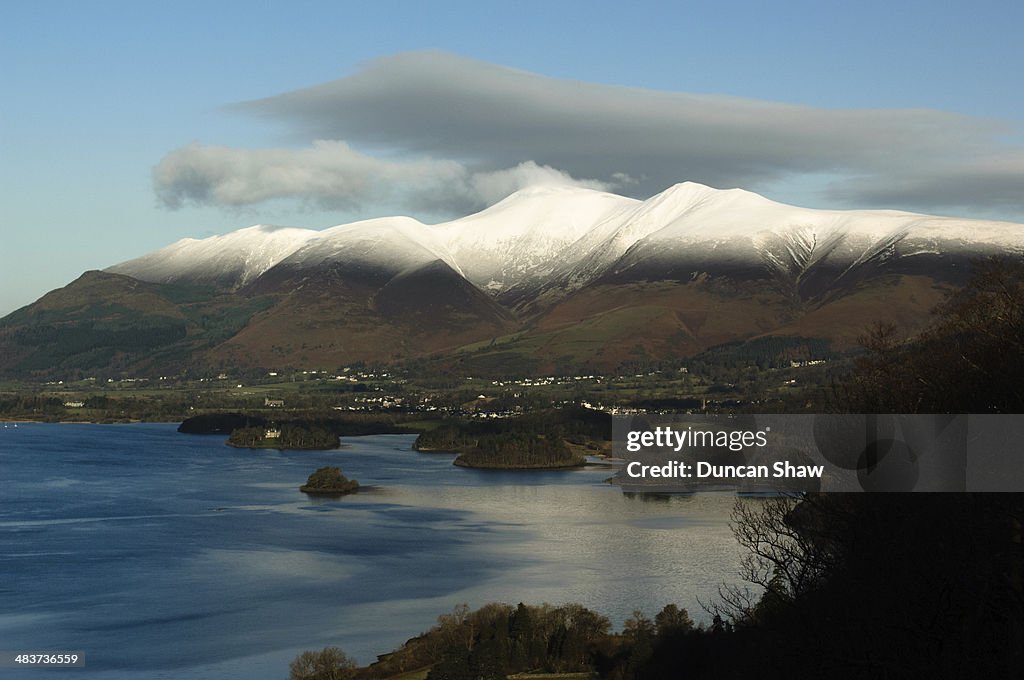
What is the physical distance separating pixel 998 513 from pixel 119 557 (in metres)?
48.3

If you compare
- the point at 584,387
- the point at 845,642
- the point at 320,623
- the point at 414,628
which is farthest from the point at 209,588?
the point at 584,387

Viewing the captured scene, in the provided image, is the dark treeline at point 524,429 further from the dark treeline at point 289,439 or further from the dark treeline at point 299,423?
the dark treeline at point 299,423

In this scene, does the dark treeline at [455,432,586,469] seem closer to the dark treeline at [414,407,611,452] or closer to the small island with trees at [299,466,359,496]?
the dark treeline at [414,407,611,452]

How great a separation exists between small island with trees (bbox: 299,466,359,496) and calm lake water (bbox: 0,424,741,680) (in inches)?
61.7

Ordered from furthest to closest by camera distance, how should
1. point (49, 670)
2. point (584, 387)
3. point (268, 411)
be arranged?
point (584, 387) → point (268, 411) → point (49, 670)

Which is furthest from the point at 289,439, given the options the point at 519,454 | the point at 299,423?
the point at 519,454

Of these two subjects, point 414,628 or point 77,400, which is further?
point 77,400

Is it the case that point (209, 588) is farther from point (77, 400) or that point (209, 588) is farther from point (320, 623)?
point (77, 400)

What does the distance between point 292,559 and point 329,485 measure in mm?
30580

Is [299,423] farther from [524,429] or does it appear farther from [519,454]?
[519,454]

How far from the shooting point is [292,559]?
2200 inches

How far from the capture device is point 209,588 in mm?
48312

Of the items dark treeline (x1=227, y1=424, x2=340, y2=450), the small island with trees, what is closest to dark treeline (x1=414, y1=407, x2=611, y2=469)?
dark treeline (x1=227, y1=424, x2=340, y2=450)

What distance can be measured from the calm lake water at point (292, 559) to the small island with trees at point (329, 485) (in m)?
1.57
